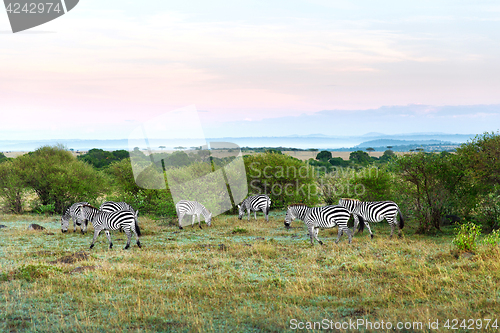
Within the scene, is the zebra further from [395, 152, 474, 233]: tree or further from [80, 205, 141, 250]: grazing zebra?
[80, 205, 141, 250]: grazing zebra

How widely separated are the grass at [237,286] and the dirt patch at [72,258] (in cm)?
21

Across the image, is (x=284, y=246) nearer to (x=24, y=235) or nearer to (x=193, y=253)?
(x=193, y=253)

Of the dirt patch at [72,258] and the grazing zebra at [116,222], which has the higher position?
the grazing zebra at [116,222]

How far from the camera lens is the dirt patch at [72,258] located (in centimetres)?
1340

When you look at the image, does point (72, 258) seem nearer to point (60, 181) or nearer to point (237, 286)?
point (237, 286)

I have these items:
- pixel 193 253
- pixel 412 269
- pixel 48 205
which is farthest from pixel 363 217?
pixel 48 205

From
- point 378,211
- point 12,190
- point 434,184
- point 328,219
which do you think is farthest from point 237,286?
point 12,190

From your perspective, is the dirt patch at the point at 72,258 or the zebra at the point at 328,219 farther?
the zebra at the point at 328,219

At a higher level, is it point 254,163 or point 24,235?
point 254,163

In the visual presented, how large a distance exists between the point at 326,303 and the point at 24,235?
17.6m

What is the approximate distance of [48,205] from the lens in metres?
32.8

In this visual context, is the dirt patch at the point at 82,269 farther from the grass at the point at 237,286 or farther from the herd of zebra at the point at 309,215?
the herd of zebra at the point at 309,215

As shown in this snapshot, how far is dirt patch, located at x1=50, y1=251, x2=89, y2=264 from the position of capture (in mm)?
13398

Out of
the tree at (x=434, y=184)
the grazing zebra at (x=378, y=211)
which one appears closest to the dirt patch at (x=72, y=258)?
the grazing zebra at (x=378, y=211)
